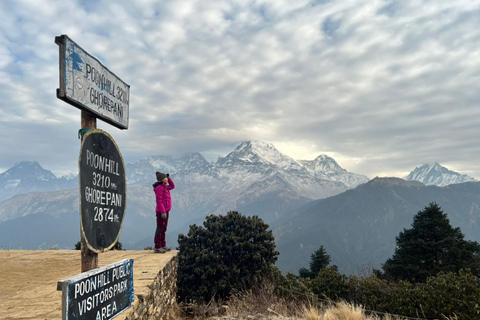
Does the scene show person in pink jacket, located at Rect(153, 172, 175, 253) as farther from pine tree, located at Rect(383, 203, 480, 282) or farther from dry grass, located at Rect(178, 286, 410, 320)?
pine tree, located at Rect(383, 203, 480, 282)

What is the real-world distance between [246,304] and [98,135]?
628 cm

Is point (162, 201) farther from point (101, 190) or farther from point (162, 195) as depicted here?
Answer: point (101, 190)

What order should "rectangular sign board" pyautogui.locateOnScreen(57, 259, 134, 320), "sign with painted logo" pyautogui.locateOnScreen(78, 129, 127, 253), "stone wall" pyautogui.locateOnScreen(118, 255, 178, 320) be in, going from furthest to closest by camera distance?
"stone wall" pyautogui.locateOnScreen(118, 255, 178, 320)
"sign with painted logo" pyautogui.locateOnScreen(78, 129, 127, 253)
"rectangular sign board" pyautogui.locateOnScreen(57, 259, 134, 320)

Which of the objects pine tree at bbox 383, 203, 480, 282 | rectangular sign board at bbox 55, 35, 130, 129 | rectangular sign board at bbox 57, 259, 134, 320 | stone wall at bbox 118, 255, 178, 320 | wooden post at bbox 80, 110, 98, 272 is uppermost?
rectangular sign board at bbox 55, 35, 130, 129

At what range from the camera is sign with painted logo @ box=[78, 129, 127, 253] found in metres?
2.66

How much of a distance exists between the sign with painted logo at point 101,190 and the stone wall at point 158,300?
148 cm

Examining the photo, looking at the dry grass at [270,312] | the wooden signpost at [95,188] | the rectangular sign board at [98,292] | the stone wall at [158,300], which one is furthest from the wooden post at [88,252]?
the dry grass at [270,312]

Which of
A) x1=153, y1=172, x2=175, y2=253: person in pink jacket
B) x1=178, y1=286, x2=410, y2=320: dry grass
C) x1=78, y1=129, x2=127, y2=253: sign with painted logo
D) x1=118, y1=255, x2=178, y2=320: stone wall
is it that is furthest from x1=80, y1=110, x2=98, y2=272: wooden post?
x1=153, y1=172, x2=175, y2=253: person in pink jacket

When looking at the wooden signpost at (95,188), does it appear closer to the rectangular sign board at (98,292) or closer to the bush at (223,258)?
the rectangular sign board at (98,292)

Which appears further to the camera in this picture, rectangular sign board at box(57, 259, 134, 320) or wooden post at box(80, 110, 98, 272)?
wooden post at box(80, 110, 98, 272)

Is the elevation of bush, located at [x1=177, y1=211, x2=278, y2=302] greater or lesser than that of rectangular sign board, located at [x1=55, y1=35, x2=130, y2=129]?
lesser

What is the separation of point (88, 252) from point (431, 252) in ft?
99.8

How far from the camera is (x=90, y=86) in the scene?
2.93 metres

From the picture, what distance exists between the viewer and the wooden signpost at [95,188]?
2525mm
